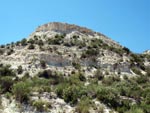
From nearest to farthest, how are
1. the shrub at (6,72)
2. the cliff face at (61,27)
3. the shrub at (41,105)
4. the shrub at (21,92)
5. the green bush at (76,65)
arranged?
Answer: the shrub at (41,105)
the shrub at (21,92)
the shrub at (6,72)
the green bush at (76,65)
the cliff face at (61,27)

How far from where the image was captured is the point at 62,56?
4431cm

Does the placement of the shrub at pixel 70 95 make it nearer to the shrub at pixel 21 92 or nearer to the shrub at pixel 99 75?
the shrub at pixel 21 92

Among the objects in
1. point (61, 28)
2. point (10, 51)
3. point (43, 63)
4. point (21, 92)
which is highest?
point (61, 28)

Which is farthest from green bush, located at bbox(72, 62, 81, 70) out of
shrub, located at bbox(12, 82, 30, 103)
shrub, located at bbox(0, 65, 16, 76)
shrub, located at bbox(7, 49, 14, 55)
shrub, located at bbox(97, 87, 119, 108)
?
shrub, located at bbox(12, 82, 30, 103)

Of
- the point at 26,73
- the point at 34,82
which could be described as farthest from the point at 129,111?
the point at 26,73

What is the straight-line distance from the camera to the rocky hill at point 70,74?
29406mm

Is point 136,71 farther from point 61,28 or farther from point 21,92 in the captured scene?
point 21,92

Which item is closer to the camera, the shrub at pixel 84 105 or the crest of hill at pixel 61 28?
the shrub at pixel 84 105

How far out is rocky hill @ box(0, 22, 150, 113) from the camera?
29.4 m

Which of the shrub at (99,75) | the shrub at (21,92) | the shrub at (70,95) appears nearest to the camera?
the shrub at (21,92)

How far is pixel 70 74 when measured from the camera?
40.5 meters

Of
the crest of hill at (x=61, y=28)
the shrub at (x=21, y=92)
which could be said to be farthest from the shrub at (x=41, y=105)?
the crest of hill at (x=61, y=28)

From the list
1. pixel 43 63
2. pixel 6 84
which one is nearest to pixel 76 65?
pixel 43 63

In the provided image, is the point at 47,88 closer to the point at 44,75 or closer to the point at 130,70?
the point at 44,75
